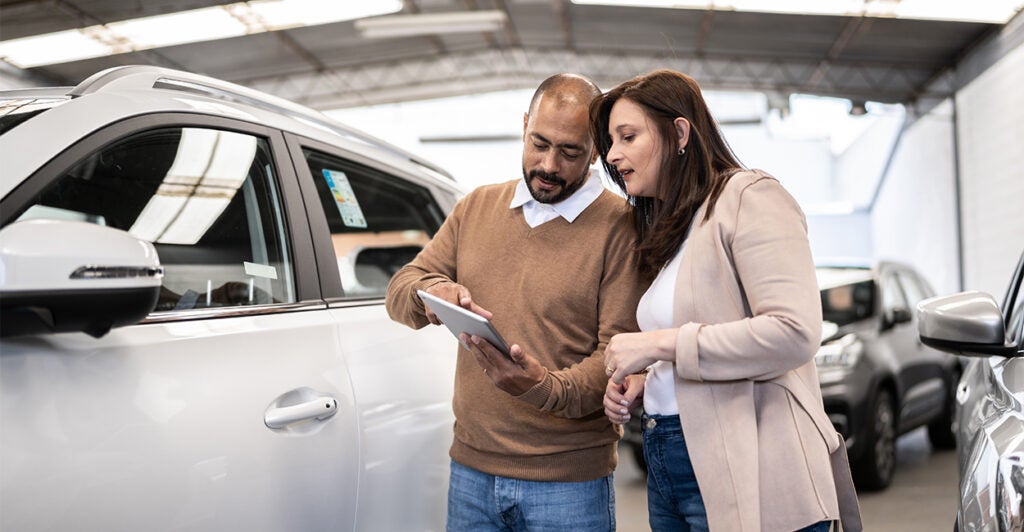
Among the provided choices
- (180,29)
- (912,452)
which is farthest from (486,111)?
(912,452)

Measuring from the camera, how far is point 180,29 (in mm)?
11367

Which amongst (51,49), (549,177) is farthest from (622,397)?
(51,49)

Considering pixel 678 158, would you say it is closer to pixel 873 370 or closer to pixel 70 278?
pixel 70 278

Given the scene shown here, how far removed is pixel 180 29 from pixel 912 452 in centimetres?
956

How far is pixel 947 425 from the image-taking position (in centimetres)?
695

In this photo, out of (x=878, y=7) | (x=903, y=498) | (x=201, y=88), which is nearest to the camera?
(x=201, y=88)

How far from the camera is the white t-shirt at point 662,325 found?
169 centimetres

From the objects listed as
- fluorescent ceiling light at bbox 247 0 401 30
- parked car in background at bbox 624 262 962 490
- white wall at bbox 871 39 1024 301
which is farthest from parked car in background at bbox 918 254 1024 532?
fluorescent ceiling light at bbox 247 0 401 30

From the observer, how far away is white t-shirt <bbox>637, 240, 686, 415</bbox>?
1688mm

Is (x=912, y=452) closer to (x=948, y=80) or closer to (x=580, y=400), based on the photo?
(x=580, y=400)

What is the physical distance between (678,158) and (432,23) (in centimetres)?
999

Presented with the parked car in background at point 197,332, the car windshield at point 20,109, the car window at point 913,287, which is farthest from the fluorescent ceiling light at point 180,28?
the car windshield at point 20,109

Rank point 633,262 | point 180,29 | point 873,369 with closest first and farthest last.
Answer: point 633,262 → point 873,369 → point 180,29

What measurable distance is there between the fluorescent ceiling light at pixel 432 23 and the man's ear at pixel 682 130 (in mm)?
9692
